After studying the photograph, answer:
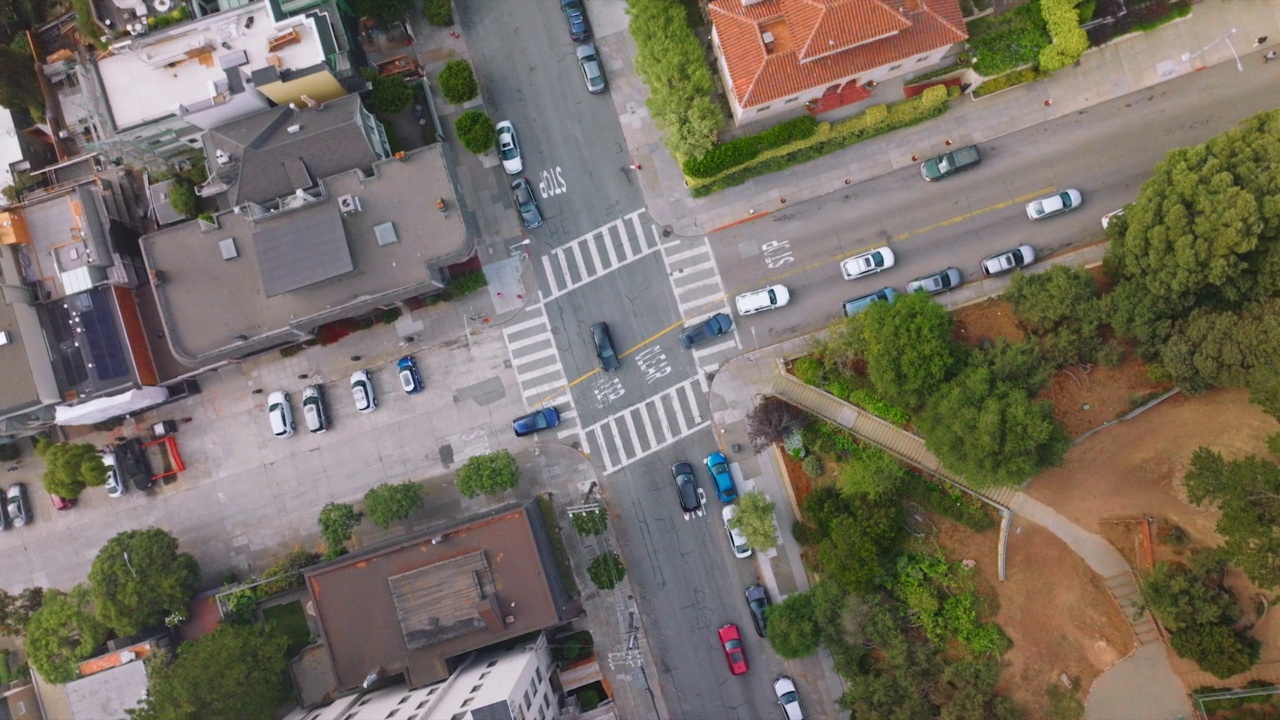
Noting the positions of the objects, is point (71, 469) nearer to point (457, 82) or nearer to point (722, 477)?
point (457, 82)

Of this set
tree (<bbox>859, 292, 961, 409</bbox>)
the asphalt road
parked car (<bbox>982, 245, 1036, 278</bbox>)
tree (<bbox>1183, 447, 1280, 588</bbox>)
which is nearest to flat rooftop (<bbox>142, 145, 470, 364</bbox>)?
the asphalt road

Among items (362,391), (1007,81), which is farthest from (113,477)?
(1007,81)

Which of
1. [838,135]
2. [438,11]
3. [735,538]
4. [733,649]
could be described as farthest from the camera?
[438,11]

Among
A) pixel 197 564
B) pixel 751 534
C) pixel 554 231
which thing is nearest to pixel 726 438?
pixel 751 534

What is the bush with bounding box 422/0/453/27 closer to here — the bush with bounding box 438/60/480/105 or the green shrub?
the bush with bounding box 438/60/480/105

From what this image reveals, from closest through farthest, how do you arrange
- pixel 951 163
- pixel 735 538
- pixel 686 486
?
pixel 735 538, pixel 951 163, pixel 686 486

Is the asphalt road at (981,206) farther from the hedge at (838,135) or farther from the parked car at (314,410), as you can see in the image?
the parked car at (314,410)
